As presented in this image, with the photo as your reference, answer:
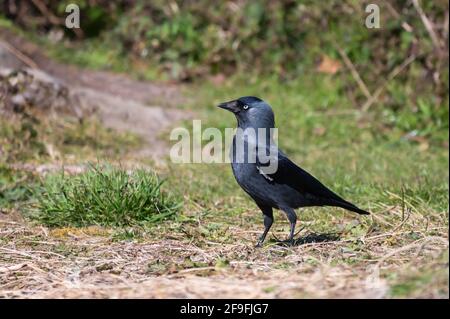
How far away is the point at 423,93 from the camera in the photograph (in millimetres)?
9641

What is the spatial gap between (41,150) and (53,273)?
3.45 m

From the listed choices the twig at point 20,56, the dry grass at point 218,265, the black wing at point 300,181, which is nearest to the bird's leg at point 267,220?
the dry grass at point 218,265

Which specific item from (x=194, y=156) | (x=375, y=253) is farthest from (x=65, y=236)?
(x=194, y=156)

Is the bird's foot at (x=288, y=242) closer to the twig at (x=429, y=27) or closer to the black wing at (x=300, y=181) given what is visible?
the black wing at (x=300, y=181)

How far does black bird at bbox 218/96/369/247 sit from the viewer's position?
15.8ft

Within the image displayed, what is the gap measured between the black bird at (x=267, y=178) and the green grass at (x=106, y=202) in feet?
2.65

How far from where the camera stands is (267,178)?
482 cm

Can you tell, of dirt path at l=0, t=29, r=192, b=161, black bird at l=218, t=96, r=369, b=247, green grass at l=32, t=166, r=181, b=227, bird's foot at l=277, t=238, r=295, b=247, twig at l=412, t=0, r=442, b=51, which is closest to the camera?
black bird at l=218, t=96, r=369, b=247

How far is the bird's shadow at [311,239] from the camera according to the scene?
500 centimetres

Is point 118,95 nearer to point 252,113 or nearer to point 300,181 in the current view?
point 252,113

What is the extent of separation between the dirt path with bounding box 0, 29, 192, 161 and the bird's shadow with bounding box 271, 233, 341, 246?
3.09 m

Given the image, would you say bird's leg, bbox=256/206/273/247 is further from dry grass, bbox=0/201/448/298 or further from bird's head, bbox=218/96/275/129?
bird's head, bbox=218/96/275/129

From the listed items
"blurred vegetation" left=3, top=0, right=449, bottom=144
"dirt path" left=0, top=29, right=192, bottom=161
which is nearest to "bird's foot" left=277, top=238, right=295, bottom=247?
"dirt path" left=0, top=29, right=192, bottom=161

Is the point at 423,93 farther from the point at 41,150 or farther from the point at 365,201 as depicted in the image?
the point at 41,150
